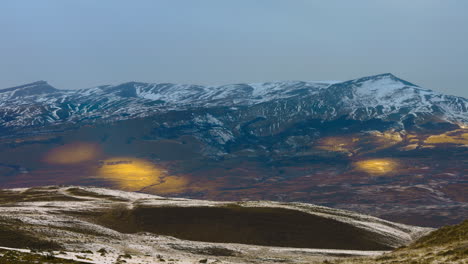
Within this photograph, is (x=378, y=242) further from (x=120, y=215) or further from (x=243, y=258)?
(x=120, y=215)

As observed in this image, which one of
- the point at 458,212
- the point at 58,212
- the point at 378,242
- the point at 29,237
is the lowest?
the point at 458,212

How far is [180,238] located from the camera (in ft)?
226

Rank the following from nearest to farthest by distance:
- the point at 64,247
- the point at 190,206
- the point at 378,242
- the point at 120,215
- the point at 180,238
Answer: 1. the point at 64,247
2. the point at 180,238
3. the point at 378,242
4. the point at 120,215
5. the point at 190,206

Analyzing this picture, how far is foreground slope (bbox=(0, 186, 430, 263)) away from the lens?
54.3 metres

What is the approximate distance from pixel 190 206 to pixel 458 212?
483 feet

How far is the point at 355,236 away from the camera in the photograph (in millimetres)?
74875

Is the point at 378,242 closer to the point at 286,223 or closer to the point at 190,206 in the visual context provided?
the point at 286,223

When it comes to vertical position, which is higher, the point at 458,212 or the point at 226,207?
the point at 226,207

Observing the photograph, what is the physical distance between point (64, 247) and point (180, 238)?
22828 millimetres

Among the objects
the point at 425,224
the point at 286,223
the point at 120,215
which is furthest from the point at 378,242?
the point at 425,224

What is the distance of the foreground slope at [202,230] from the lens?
54.3m

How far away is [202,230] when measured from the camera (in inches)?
2886

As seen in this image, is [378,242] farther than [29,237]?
Yes

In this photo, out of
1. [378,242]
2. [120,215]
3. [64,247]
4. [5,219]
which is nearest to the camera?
[64,247]
